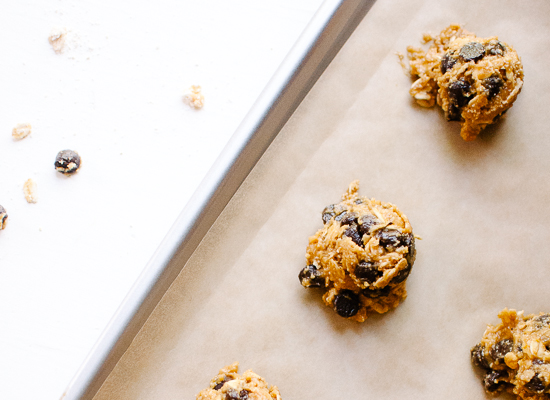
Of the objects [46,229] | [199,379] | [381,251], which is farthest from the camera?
[46,229]

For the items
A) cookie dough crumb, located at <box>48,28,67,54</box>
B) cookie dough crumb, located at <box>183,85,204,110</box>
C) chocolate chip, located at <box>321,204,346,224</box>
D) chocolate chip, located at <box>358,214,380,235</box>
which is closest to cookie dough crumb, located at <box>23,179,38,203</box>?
cookie dough crumb, located at <box>48,28,67,54</box>

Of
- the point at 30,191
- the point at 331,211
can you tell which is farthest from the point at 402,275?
the point at 30,191

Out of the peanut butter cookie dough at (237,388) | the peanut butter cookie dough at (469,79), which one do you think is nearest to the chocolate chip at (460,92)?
the peanut butter cookie dough at (469,79)

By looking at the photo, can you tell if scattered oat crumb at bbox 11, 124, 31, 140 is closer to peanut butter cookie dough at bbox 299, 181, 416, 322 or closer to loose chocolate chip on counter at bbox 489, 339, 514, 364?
peanut butter cookie dough at bbox 299, 181, 416, 322

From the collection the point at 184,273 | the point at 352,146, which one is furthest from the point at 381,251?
the point at 184,273

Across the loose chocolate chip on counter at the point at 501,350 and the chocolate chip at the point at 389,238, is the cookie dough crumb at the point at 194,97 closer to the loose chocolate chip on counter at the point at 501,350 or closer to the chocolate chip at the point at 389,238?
the chocolate chip at the point at 389,238

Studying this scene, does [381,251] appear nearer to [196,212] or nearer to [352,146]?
[352,146]

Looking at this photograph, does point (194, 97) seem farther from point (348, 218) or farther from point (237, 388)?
point (237, 388)
